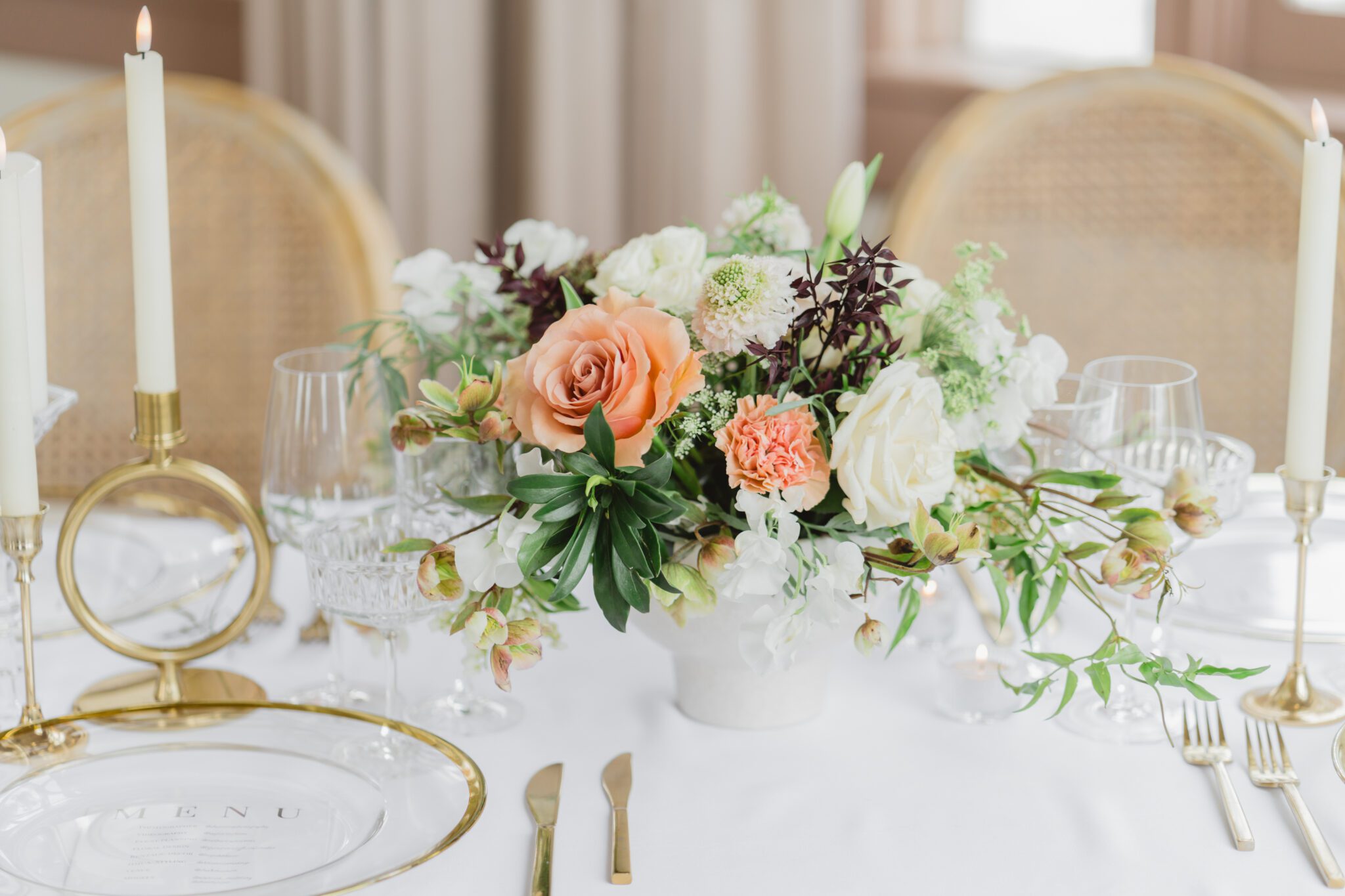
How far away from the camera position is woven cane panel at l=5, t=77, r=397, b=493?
1.63 metres

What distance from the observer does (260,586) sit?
3.04 ft

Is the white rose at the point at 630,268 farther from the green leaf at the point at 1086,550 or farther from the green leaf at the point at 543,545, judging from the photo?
the green leaf at the point at 1086,550

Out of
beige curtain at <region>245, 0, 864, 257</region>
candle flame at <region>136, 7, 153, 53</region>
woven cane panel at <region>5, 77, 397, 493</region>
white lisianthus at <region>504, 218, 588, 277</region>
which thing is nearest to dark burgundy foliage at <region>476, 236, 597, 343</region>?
white lisianthus at <region>504, 218, 588, 277</region>

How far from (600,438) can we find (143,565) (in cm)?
57

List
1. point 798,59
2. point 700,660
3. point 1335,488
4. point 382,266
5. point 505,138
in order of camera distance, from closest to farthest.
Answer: point 700,660
point 1335,488
point 382,266
point 798,59
point 505,138

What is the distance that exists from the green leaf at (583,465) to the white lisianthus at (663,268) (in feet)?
0.45

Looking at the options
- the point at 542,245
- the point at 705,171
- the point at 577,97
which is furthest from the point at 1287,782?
the point at 577,97

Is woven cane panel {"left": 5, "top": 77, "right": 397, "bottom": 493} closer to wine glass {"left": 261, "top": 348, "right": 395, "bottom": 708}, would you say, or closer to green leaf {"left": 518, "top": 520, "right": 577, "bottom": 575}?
wine glass {"left": 261, "top": 348, "right": 395, "bottom": 708}

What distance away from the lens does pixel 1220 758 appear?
0.83 meters

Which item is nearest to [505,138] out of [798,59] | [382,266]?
[798,59]

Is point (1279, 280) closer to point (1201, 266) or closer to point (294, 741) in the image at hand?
point (1201, 266)

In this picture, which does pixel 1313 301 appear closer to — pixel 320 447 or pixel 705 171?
pixel 320 447

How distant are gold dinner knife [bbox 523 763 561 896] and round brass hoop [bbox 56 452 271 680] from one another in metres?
0.24

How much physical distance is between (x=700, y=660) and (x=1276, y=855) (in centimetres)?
34
